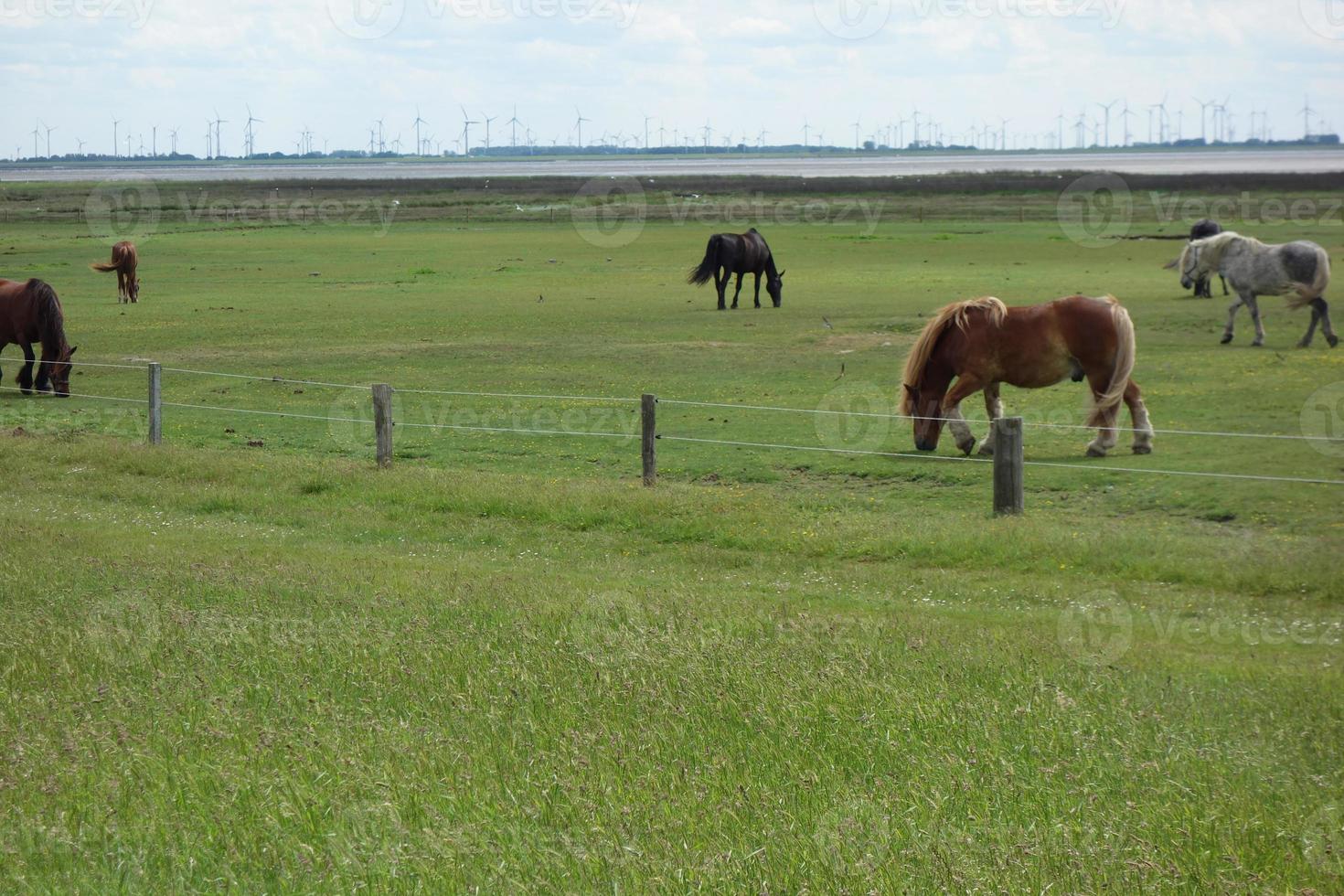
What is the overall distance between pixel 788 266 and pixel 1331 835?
43.2 m

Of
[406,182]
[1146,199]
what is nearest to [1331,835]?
[1146,199]

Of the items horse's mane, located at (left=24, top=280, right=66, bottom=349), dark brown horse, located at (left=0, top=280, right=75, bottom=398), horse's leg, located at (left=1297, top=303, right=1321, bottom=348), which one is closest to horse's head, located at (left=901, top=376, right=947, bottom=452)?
horse's leg, located at (left=1297, top=303, right=1321, bottom=348)

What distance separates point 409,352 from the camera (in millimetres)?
26641

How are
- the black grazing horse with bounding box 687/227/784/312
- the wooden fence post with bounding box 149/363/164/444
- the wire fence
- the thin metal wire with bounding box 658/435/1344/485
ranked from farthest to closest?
the black grazing horse with bounding box 687/227/784/312, the wooden fence post with bounding box 149/363/164/444, the wire fence, the thin metal wire with bounding box 658/435/1344/485

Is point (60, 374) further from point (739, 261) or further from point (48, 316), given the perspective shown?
point (739, 261)

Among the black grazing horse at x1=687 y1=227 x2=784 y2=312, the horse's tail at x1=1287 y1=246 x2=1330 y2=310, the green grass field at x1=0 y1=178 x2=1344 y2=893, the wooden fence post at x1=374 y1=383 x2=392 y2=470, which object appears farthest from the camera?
the black grazing horse at x1=687 y1=227 x2=784 y2=312

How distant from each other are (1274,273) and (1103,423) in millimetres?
12197

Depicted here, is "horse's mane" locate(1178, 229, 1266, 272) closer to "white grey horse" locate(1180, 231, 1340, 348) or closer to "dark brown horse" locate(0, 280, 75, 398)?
"white grey horse" locate(1180, 231, 1340, 348)

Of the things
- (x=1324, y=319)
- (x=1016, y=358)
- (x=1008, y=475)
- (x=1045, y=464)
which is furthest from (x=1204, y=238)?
(x=1008, y=475)

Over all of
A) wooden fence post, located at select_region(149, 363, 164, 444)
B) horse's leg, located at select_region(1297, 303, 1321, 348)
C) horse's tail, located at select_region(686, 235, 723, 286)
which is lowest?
wooden fence post, located at select_region(149, 363, 164, 444)

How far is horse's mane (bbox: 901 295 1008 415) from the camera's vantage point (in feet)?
54.7

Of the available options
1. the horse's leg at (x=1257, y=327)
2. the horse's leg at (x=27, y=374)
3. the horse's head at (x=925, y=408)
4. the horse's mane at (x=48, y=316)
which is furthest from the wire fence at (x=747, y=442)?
the horse's leg at (x=1257, y=327)

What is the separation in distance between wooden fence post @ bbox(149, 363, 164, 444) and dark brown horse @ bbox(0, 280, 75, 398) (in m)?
6.16

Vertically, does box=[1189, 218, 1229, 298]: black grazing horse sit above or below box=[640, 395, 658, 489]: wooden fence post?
above
